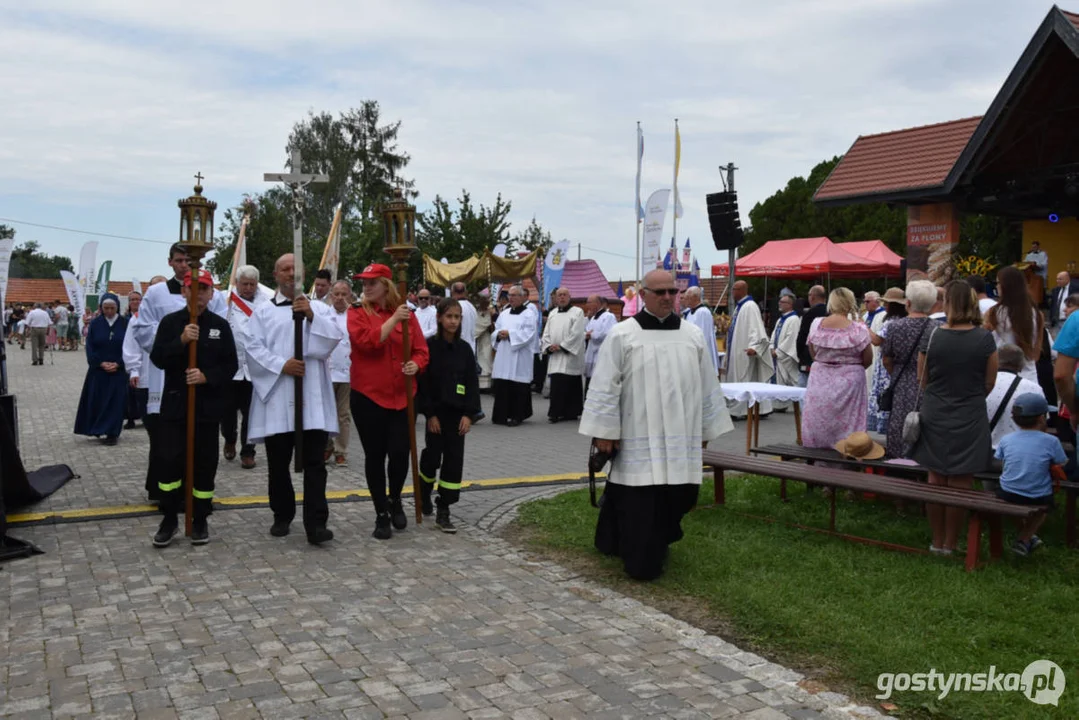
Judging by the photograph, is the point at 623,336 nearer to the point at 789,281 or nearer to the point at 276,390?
the point at 276,390

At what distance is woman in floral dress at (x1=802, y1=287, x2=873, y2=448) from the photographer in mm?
8242

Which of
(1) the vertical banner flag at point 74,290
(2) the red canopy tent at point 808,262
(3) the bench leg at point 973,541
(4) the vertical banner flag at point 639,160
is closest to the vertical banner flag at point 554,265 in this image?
(4) the vertical banner flag at point 639,160

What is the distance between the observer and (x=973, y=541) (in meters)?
6.00

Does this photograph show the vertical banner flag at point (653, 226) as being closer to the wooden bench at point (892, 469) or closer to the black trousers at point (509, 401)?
the black trousers at point (509, 401)

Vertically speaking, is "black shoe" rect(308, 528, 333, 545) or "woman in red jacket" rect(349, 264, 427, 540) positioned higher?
"woman in red jacket" rect(349, 264, 427, 540)

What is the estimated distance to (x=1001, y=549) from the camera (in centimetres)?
Result: 636

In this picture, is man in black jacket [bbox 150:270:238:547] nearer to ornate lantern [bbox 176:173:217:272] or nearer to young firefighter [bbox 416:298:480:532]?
ornate lantern [bbox 176:173:217:272]

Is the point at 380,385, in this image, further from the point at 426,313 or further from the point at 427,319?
the point at 426,313

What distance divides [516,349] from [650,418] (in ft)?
28.6

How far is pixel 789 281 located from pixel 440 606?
38.9 m

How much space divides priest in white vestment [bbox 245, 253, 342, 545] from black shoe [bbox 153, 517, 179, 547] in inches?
27.3

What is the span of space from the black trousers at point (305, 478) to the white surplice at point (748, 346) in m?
8.68

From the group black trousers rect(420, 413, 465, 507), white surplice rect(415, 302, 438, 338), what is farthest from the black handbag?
white surplice rect(415, 302, 438, 338)

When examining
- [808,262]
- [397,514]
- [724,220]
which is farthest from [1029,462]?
[808,262]
